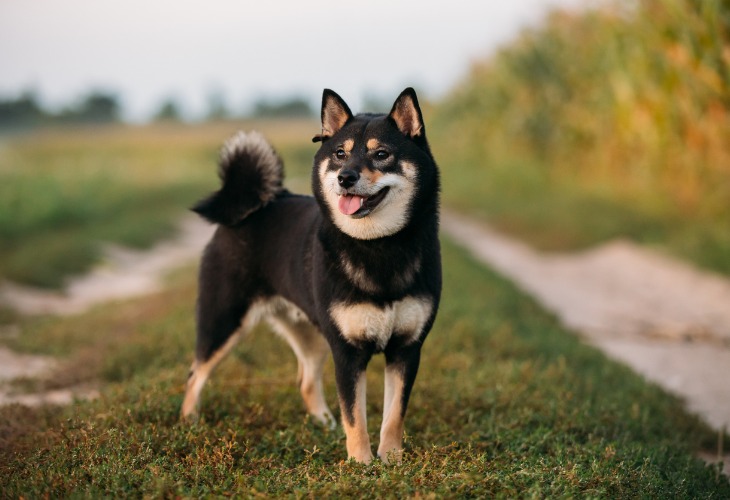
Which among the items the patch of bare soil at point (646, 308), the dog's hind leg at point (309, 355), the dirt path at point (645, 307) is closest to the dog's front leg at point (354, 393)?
the dog's hind leg at point (309, 355)

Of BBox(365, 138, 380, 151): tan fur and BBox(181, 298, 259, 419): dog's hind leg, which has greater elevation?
BBox(365, 138, 380, 151): tan fur

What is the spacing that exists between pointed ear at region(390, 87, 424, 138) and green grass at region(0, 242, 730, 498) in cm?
164

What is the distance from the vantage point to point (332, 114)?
156 inches

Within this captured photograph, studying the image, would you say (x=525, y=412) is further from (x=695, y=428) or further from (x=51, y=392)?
(x=51, y=392)

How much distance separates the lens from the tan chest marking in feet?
12.0

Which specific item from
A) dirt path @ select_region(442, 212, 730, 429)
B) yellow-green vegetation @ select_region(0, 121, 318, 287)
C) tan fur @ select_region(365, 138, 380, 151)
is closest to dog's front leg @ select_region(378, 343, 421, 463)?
tan fur @ select_region(365, 138, 380, 151)

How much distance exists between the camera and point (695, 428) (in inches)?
195

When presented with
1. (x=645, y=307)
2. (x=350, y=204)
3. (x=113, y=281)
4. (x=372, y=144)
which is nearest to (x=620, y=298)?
(x=645, y=307)

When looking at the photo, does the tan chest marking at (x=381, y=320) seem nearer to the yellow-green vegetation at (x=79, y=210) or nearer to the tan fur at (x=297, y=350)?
the tan fur at (x=297, y=350)

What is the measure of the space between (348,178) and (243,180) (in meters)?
1.40

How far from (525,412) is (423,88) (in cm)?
3057

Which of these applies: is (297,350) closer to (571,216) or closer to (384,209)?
(384,209)

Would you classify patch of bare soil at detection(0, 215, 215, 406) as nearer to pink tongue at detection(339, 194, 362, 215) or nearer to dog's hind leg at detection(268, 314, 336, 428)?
dog's hind leg at detection(268, 314, 336, 428)

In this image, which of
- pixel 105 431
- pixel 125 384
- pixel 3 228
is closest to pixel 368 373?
pixel 125 384
